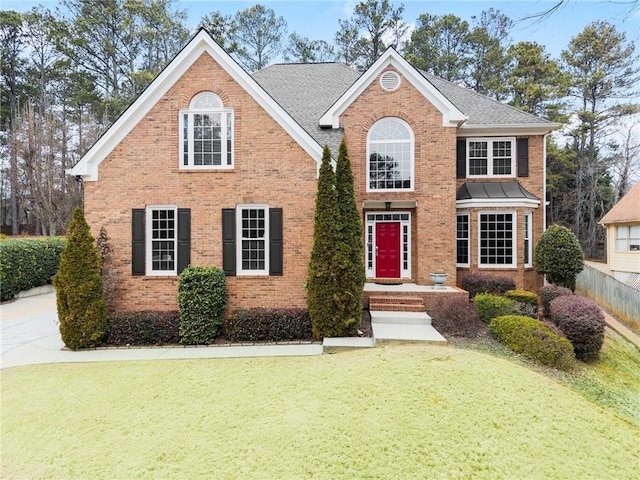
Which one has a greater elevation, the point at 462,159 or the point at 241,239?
the point at 462,159

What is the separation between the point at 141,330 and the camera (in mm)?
8922

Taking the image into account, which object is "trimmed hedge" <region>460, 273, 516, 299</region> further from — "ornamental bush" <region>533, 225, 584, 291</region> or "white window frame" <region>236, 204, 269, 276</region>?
"white window frame" <region>236, 204, 269, 276</region>

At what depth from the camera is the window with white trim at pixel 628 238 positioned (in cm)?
1923

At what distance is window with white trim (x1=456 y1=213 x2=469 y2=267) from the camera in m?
13.5

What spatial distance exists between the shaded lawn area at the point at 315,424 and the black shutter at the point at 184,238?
3457 millimetres

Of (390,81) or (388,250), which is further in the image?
(388,250)

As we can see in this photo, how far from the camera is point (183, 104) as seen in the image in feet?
32.0

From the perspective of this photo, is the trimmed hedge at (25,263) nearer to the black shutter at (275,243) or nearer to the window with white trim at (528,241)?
the black shutter at (275,243)

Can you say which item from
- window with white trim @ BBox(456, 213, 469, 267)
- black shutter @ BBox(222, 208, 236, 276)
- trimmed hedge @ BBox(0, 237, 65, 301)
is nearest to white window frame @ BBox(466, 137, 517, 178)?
window with white trim @ BBox(456, 213, 469, 267)

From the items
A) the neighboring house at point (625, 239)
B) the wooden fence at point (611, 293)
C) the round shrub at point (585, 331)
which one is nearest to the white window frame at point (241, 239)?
the round shrub at point (585, 331)

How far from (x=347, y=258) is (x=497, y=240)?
25.8ft

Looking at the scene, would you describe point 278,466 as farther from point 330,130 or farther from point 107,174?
point 330,130

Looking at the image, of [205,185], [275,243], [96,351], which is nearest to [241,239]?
[275,243]

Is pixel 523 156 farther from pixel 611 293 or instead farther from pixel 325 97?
pixel 325 97
